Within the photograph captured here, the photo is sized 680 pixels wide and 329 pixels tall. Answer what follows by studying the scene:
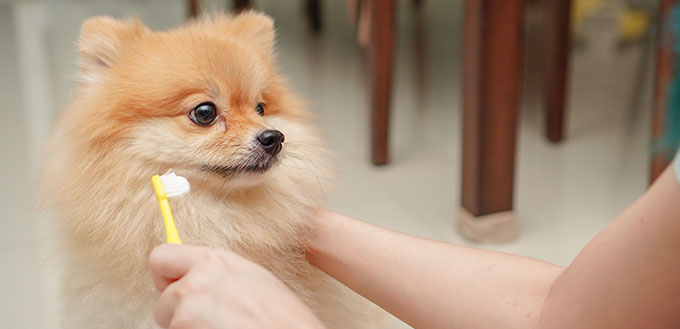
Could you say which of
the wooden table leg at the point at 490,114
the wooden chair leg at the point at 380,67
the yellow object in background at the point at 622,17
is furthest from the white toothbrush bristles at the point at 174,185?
the yellow object in background at the point at 622,17

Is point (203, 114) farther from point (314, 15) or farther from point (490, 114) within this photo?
point (314, 15)

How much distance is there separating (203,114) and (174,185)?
0.34ft

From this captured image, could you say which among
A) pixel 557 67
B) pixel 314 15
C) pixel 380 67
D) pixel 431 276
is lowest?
pixel 314 15

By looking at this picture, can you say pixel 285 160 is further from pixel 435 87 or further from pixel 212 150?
pixel 435 87

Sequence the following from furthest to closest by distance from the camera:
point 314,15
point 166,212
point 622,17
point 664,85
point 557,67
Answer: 1. point 314,15
2. point 622,17
3. point 557,67
4. point 664,85
5. point 166,212

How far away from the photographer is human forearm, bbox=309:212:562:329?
81 cm

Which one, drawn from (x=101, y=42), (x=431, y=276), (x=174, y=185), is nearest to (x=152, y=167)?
(x=174, y=185)

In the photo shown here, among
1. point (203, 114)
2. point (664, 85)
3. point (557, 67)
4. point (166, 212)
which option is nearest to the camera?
point (166, 212)

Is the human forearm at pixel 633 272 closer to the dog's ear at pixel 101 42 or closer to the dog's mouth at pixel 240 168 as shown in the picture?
the dog's mouth at pixel 240 168

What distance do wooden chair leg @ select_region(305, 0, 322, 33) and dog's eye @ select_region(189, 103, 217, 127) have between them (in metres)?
2.73

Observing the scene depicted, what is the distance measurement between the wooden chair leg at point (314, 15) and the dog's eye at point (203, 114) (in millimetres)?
2734

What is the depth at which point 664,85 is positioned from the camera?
136 centimetres

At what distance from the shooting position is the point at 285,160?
2.93 ft

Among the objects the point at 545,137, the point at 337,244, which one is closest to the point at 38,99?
the point at 545,137
